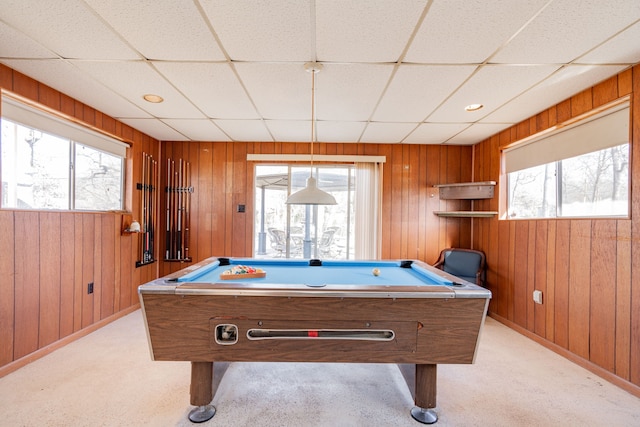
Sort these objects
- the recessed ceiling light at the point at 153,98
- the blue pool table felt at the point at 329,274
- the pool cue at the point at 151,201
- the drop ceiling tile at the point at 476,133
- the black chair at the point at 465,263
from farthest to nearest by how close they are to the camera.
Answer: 1. the pool cue at the point at 151,201
2. the black chair at the point at 465,263
3. the drop ceiling tile at the point at 476,133
4. the recessed ceiling light at the point at 153,98
5. the blue pool table felt at the point at 329,274

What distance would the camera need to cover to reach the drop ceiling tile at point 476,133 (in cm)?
327

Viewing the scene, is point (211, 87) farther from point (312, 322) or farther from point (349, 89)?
point (312, 322)

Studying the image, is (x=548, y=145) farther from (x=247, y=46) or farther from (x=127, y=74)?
(x=127, y=74)

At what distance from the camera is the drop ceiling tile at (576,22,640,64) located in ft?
5.43

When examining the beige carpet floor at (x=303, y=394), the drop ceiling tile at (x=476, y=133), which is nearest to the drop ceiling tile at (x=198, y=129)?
the beige carpet floor at (x=303, y=394)

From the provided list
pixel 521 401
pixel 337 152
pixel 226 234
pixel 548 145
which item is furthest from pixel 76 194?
pixel 548 145

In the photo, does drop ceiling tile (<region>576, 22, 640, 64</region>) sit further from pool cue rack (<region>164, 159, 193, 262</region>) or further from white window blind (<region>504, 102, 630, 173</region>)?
pool cue rack (<region>164, 159, 193, 262</region>)

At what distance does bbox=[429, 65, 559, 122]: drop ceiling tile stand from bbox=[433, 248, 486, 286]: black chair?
1.75m

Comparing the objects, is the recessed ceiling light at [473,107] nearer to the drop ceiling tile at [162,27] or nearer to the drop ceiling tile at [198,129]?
the drop ceiling tile at [162,27]

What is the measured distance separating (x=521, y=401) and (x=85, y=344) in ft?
12.0

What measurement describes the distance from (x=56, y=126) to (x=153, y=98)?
34.9 inches

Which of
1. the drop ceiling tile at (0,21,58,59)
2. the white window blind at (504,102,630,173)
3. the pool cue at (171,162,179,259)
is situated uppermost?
the drop ceiling tile at (0,21,58,59)

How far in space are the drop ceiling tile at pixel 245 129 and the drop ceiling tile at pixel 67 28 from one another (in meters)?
1.41

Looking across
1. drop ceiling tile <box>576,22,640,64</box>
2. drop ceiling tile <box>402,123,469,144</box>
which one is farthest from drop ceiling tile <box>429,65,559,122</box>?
drop ceiling tile <box>402,123,469,144</box>
